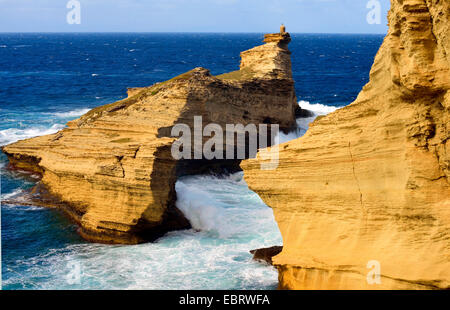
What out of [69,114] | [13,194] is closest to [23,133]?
[69,114]

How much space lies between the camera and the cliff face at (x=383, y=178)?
11406 millimetres

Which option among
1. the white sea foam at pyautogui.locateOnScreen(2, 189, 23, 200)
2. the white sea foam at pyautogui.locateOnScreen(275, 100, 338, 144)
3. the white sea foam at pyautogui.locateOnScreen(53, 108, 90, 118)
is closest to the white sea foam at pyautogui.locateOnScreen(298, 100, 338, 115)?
the white sea foam at pyautogui.locateOnScreen(275, 100, 338, 144)

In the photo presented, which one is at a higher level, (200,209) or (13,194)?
(200,209)

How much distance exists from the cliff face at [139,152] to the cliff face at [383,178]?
7539 millimetres

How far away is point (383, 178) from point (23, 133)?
35303 mm

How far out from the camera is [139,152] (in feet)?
71.9

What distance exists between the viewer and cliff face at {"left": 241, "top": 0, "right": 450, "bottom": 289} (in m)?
11.4

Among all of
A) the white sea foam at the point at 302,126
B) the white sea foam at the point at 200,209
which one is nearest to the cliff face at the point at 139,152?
the white sea foam at the point at 200,209

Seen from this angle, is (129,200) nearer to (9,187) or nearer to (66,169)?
(66,169)

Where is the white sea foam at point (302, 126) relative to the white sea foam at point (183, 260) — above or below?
above

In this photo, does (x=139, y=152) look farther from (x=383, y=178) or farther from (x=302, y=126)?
(x=302, y=126)

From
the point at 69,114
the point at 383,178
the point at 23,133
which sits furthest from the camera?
the point at 69,114

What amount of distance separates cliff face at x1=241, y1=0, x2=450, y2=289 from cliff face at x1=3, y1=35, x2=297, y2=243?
7.54m

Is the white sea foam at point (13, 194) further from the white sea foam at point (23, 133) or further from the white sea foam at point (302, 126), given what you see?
the white sea foam at point (302, 126)
